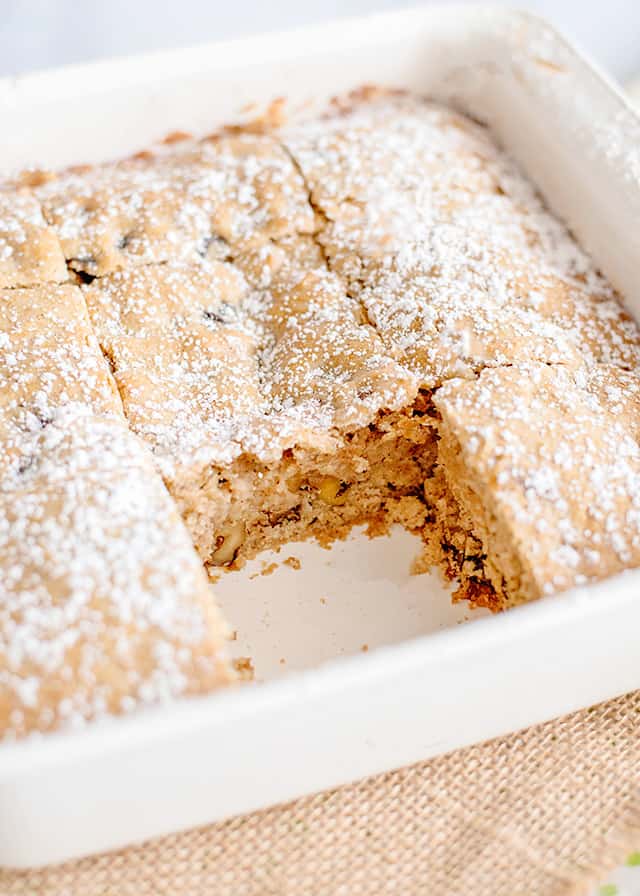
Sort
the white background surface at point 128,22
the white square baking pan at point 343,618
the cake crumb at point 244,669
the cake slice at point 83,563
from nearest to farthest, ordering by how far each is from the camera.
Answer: the white square baking pan at point 343,618, the cake slice at point 83,563, the cake crumb at point 244,669, the white background surface at point 128,22

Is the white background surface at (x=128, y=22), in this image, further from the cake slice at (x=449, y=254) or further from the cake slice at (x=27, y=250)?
the cake slice at (x=27, y=250)

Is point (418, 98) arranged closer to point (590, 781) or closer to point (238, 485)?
point (238, 485)

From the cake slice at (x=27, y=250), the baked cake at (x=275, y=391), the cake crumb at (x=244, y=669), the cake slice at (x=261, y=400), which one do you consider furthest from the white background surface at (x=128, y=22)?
the cake crumb at (x=244, y=669)

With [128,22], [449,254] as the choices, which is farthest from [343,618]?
[128,22]

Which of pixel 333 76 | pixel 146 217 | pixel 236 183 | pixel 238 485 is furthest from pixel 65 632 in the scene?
pixel 333 76

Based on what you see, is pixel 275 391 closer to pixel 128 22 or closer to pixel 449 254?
pixel 449 254

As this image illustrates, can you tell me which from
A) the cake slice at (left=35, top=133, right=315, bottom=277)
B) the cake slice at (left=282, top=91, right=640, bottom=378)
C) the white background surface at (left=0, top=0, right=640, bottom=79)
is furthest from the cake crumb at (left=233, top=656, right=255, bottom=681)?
the white background surface at (left=0, top=0, right=640, bottom=79)

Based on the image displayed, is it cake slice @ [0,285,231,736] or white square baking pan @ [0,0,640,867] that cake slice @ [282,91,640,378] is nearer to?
white square baking pan @ [0,0,640,867]
